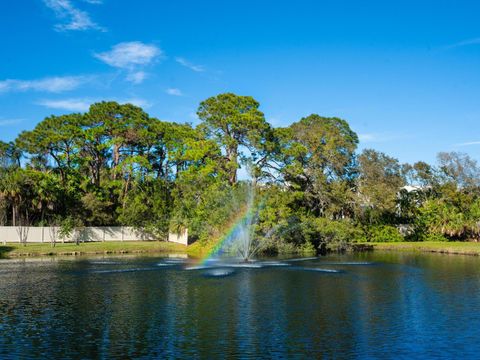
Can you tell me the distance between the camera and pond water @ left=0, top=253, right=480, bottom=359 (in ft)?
50.0

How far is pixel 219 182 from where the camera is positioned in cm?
5344

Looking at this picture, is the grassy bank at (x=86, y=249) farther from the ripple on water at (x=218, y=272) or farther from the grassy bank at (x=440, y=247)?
the grassy bank at (x=440, y=247)

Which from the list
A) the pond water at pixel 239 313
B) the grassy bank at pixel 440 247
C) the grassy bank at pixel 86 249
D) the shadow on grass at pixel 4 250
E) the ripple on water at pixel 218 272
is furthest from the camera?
the grassy bank at pixel 440 247

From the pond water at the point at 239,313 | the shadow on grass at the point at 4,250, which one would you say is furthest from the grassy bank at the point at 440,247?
the shadow on grass at the point at 4,250

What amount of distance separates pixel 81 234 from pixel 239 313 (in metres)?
45.0

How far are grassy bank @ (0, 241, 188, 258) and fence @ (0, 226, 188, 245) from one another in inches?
106

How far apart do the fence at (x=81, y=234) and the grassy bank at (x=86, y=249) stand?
2689mm

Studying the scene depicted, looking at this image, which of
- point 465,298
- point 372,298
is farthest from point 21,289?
point 465,298

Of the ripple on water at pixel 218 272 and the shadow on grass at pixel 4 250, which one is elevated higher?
the shadow on grass at pixel 4 250

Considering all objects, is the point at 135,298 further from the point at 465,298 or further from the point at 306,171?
the point at 306,171

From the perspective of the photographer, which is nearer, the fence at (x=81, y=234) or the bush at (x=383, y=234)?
the fence at (x=81, y=234)

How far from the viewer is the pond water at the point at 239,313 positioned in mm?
15250

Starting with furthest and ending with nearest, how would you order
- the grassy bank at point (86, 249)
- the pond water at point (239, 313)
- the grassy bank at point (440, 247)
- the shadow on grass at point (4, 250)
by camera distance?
the grassy bank at point (440, 247), the grassy bank at point (86, 249), the shadow on grass at point (4, 250), the pond water at point (239, 313)

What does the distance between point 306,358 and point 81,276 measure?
67.6ft
